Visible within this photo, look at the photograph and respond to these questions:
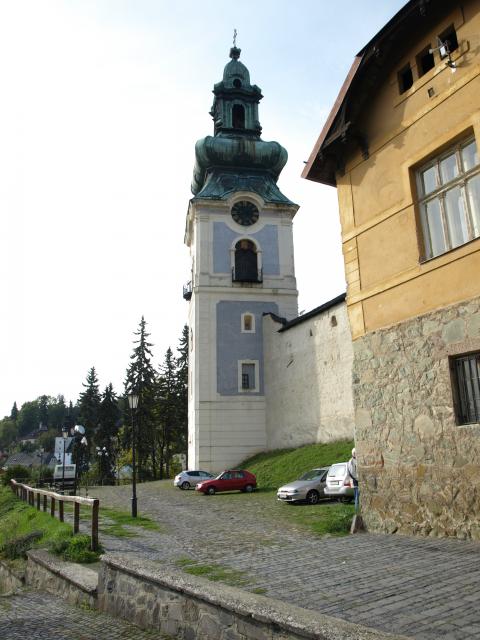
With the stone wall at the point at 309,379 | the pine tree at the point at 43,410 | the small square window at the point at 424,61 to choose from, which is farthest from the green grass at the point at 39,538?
the pine tree at the point at 43,410

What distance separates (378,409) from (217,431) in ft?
81.9

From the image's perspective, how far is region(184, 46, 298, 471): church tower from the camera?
3412 centimetres

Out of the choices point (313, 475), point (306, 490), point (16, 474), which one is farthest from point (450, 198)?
point (16, 474)

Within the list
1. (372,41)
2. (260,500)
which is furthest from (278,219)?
(372,41)

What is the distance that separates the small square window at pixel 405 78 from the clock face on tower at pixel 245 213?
2836cm

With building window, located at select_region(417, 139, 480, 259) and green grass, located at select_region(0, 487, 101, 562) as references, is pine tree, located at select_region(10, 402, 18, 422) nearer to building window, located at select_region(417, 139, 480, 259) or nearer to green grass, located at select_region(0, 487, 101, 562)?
green grass, located at select_region(0, 487, 101, 562)

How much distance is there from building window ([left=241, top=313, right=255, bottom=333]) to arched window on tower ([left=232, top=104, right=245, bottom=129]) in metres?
15.4

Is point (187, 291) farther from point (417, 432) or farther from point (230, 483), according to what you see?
point (417, 432)

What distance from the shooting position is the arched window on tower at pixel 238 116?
139 ft

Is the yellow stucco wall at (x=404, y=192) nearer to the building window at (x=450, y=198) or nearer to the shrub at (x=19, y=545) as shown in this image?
the building window at (x=450, y=198)

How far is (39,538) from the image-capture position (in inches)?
520

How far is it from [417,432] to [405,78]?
618 centimetres

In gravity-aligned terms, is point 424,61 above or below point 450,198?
above

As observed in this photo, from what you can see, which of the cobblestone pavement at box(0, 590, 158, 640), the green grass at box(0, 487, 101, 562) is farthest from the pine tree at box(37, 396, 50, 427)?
the cobblestone pavement at box(0, 590, 158, 640)
